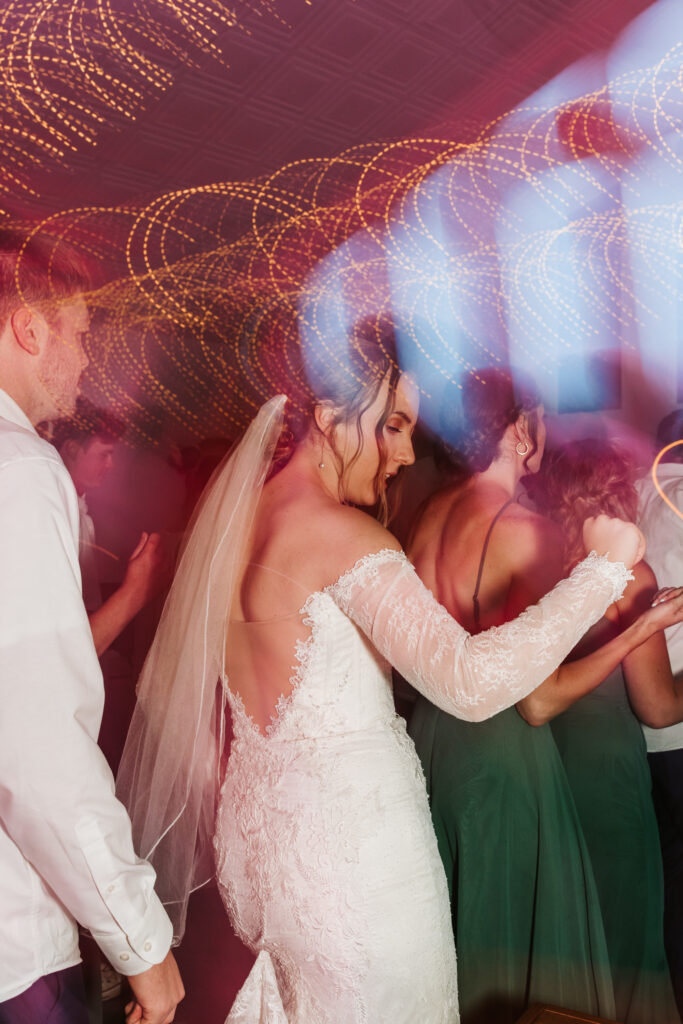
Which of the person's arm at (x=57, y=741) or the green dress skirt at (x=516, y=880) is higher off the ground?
the person's arm at (x=57, y=741)

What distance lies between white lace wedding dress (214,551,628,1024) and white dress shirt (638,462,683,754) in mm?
151

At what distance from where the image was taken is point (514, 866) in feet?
4.68

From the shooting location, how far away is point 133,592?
2.01m

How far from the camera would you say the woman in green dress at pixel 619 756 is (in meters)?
1.27

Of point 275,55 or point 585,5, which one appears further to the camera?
point 275,55

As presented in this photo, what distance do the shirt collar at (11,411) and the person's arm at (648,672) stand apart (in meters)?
0.95

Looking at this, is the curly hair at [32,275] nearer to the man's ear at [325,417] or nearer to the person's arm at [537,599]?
the man's ear at [325,417]

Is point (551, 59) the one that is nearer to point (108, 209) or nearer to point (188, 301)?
point (108, 209)

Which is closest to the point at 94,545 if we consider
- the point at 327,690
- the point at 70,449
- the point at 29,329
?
the point at 70,449

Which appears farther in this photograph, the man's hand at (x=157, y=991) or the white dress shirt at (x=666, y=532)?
the white dress shirt at (x=666, y=532)

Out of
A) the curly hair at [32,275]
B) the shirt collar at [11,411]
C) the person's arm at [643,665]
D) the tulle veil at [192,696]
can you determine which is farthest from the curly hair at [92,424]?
the person's arm at [643,665]

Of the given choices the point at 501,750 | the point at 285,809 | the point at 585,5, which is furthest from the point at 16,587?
the point at 585,5

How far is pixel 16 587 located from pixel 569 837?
3.44ft

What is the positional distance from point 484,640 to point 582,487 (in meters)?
0.39
